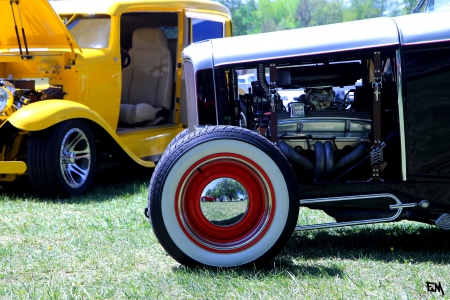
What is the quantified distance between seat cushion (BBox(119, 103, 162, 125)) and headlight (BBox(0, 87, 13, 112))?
1787 mm

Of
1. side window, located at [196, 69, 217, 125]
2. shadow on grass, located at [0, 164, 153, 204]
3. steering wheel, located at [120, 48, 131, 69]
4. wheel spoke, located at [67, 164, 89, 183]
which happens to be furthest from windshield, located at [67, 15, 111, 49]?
side window, located at [196, 69, 217, 125]

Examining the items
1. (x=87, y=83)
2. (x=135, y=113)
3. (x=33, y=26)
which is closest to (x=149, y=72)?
(x=135, y=113)

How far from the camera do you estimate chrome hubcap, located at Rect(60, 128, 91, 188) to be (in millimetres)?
5848

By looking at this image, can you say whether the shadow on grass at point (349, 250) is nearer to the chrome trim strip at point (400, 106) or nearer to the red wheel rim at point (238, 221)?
the red wheel rim at point (238, 221)

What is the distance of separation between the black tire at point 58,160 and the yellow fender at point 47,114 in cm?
10

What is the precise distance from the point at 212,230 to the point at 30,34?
4.12 m

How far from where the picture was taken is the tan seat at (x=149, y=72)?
7.66 m

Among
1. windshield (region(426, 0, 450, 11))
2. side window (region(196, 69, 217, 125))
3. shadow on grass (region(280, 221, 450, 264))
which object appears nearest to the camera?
shadow on grass (region(280, 221, 450, 264))

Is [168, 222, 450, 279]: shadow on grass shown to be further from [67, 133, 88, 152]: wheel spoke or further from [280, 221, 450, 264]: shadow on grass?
[67, 133, 88, 152]: wheel spoke

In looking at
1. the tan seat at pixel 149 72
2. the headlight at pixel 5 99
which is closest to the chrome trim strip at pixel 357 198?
the headlight at pixel 5 99

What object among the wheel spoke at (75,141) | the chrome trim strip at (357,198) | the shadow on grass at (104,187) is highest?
the wheel spoke at (75,141)

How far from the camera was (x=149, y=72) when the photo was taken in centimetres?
773

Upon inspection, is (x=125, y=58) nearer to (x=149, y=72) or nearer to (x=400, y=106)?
(x=149, y=72)

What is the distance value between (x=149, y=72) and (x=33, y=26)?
5.70 feet
